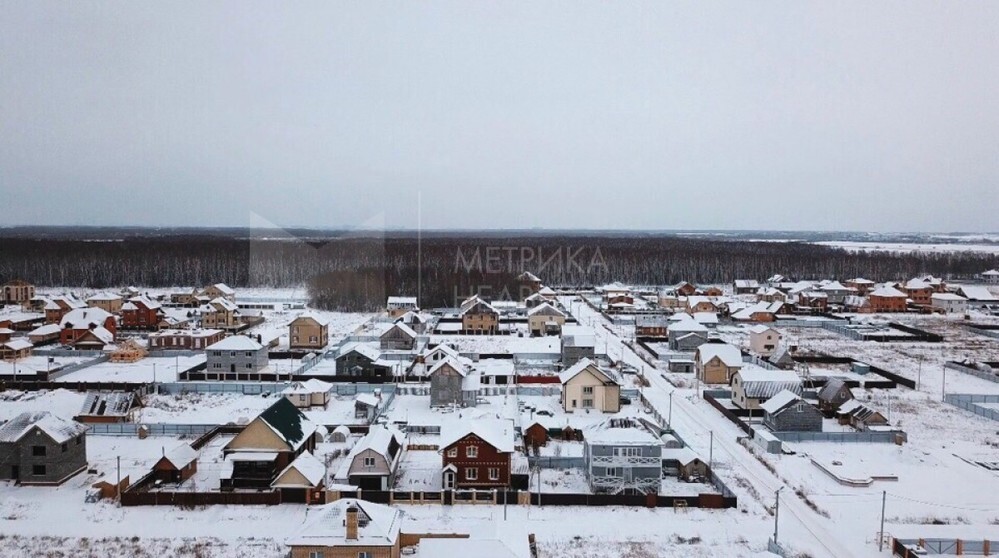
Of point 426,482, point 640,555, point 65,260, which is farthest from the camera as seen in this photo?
point 65,260

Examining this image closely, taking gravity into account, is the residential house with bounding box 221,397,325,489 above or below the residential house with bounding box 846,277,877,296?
below

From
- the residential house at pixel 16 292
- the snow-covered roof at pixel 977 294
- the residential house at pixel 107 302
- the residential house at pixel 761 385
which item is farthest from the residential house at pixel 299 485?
the snow-covered roof at pixel 977 294

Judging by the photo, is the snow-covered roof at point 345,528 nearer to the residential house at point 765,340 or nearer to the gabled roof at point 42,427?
the gabled roof at point 42,427

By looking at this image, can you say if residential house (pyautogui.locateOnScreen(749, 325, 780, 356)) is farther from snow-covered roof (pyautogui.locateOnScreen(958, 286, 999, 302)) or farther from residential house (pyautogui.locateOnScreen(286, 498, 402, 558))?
snow-covered roof (pyautogui.locateOnScreen(958, 286, 999, 302))

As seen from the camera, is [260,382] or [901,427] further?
[260,382]

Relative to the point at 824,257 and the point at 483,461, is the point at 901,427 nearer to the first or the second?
the point at 483,461

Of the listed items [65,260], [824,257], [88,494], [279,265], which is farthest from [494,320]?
[824,257]

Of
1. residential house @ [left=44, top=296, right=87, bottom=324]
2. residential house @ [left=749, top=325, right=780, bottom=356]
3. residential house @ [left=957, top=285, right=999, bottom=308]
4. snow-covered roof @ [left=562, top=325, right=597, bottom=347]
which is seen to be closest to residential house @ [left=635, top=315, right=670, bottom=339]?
residential house @ [left=749, top=325, right=780, bottom=356]
